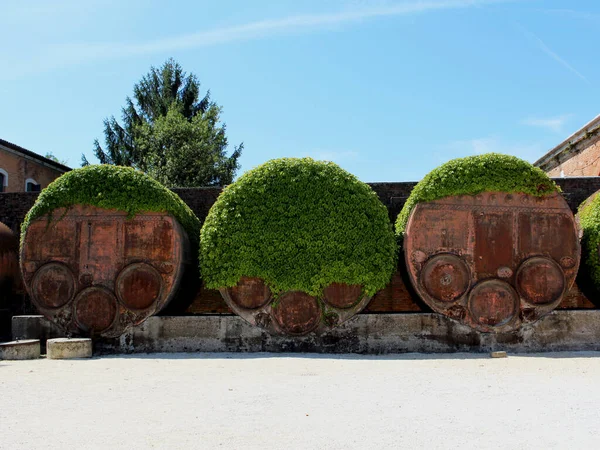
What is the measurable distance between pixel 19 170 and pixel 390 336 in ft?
64.1

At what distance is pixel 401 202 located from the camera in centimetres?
1391

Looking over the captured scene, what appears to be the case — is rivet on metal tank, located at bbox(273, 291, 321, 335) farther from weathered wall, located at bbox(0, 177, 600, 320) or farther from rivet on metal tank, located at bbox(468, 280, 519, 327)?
rivet on metal tank, located at bbox(468, 280, 519, 327)

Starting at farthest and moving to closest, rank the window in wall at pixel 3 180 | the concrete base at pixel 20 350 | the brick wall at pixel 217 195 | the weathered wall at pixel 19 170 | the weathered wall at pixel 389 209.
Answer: the weathered wall at pixel 19 170
the window in wall at pixel 3 180
the brick wall at pixel 217 195
the weathered wall at pixel 389 209
the concrete base at pixel 20 350

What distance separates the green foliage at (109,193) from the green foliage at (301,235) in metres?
1.06

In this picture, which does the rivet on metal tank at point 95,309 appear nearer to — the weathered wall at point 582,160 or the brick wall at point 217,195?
the brick wall at point 217,195

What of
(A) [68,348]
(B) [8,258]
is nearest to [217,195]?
(B) [8,258]

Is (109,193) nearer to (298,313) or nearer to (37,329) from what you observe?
(37,329)

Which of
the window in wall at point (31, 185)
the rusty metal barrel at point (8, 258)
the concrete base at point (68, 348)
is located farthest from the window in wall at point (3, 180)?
the concrete base at point (68, 348)

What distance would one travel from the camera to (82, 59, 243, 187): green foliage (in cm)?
3008

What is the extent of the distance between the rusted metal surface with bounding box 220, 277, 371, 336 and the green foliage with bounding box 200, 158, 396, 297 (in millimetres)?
156

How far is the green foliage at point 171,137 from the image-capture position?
30078 millimetres
